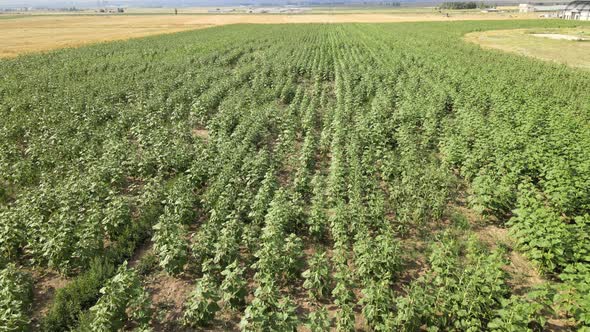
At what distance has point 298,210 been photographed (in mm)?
9242

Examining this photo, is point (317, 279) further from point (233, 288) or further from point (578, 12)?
point (578, 12)

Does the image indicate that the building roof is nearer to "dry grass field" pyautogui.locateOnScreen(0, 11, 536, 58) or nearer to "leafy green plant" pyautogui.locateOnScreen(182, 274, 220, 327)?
"dry grass field" pyautogui.locateOnScreen(0, 11, 536, 58)

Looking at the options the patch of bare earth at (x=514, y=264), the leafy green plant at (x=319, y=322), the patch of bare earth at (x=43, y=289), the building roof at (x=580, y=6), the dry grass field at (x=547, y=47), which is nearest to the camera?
the leafy green plant at (x=319, y=322)

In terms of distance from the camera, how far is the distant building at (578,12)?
247 ft

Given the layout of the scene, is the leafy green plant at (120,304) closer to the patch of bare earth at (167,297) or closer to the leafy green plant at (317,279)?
the patch of bare earth at (167,297)

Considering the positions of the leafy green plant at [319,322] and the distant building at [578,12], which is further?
the distant building at [578,12]

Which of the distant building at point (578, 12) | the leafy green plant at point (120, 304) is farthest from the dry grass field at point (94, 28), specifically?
the leafy green plant at point (120, 304)

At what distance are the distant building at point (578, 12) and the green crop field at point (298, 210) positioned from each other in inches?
2995

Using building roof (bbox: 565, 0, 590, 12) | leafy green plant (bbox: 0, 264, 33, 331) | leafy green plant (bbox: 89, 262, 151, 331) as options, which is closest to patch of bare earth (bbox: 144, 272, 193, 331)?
leafy green plant (bbox: 89, 262, 151, 331)

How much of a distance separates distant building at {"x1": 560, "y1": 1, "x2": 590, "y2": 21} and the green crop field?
76069 mm

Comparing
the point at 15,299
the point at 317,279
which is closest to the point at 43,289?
the point at 15,299

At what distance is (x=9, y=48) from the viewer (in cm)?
4666

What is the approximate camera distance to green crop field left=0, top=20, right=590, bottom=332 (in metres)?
6.41

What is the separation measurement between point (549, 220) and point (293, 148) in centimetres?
898
